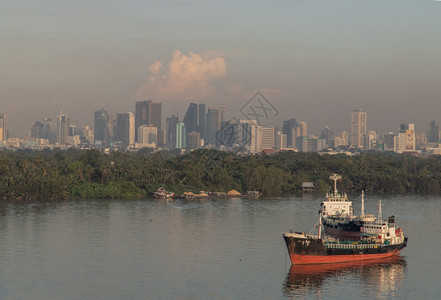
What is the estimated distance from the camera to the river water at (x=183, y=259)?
31.1 m

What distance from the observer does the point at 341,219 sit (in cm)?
4922

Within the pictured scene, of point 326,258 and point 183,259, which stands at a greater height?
point 326,258

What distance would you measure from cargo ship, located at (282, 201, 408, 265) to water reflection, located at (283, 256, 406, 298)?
437 mm

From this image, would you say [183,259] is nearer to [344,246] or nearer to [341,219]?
[344,246]

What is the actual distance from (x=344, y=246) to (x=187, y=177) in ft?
159

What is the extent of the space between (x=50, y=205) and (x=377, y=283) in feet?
133

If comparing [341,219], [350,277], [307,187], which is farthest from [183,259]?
[307,187]

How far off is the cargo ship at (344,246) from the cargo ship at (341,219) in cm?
295

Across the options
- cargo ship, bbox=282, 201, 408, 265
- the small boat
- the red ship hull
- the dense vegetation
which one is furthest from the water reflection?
the dense vegetation

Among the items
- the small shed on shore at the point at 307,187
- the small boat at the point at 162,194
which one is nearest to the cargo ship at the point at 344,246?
the small boat at the point at 162,194

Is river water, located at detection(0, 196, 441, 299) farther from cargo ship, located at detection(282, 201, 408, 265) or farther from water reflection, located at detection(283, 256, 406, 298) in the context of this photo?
cargo ship, located at detection(282, 201, 408, 265)

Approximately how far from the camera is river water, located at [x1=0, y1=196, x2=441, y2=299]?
31141 mm

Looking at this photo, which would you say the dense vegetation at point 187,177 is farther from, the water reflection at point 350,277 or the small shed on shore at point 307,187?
the water reflection at point 350,277

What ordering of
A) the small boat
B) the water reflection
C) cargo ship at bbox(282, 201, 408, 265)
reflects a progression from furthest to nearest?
the small boat → cargo ship at bbox(282, 201, 408, 265) → the water reflection
